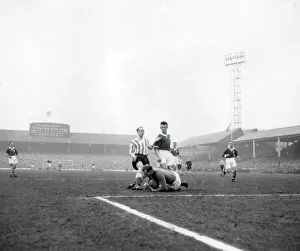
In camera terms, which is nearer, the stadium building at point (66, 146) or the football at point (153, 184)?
the football at point (153, 184)

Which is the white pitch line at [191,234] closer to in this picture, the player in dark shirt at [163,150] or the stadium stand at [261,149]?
the player in dark shirt at [163,150]

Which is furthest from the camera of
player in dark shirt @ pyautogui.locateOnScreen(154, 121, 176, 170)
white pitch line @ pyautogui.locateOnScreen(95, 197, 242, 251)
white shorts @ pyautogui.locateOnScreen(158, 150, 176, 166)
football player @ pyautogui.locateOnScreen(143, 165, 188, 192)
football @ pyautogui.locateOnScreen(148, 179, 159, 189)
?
white shorts @ pyautogui.locateOnScreen(158, 150, 176, 166)

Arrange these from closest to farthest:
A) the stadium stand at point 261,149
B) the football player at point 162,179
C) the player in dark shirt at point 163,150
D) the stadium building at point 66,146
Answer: the football player at point 162,179 < the player in dark shirt at point 163,150 < the stadium stand at point 261,149 < the stadium building at point 66,146

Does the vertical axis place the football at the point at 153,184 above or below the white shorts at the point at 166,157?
below

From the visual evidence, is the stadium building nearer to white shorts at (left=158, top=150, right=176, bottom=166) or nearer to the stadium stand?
the stadium stand

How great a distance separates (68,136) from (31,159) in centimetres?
1061

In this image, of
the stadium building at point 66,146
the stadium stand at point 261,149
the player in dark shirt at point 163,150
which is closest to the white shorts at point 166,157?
the player in dark shirt at point 163,150

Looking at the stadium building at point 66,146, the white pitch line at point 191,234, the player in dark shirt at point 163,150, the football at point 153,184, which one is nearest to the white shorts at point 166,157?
the player in dark shirt at point 163,150

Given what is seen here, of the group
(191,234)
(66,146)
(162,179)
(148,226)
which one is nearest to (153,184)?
(162,179)

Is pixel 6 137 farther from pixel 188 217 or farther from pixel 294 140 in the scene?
pixel 188 217

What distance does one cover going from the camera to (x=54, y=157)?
6538 centimetres

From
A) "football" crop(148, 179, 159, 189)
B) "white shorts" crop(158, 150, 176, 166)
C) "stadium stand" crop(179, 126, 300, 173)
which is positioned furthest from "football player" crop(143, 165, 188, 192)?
"stadium stand" crop(179, 126, 300, 173)

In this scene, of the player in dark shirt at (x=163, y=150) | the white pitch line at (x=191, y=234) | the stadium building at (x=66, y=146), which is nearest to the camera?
the white pitch line at (x=191, y=234)

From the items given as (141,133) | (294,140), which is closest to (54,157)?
(294,140)
